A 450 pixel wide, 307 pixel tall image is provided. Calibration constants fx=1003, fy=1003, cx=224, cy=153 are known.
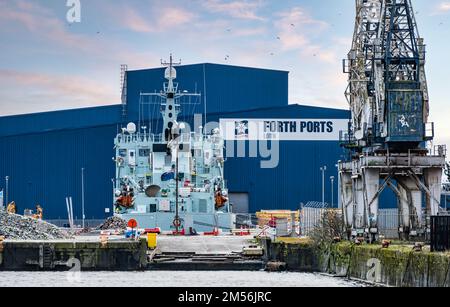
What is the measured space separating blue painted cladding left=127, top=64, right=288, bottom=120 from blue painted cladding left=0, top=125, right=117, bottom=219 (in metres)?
5.06

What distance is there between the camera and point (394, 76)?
50.6 m

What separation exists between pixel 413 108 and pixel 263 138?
2025 inches

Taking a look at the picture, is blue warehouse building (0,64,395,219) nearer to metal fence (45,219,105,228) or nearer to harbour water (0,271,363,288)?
metal fence (45,219,105,228)

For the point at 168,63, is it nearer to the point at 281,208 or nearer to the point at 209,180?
the point at 209,180

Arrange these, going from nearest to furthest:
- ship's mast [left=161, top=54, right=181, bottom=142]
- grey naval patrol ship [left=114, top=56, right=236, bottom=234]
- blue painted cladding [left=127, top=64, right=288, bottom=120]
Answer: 1. grey naval patrol ship [left=114, top=56, right=236, bottom=234]
2. ship's mast [left=161, top=54, right=181, bottom=142]
3. blue painted cladding [left=127, top=64, right=288, bottom=120]

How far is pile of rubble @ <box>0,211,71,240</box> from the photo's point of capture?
190 feet

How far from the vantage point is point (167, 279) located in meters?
44.1

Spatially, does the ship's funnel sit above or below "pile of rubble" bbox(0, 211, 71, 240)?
above

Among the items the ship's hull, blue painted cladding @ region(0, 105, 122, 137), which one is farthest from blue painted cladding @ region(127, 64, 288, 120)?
the ship's hull

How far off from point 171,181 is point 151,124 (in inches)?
888

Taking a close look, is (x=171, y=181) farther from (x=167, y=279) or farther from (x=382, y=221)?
(x=167, y=279)

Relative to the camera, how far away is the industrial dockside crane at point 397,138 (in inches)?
1916

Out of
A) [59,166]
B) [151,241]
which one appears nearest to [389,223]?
[151,241]
